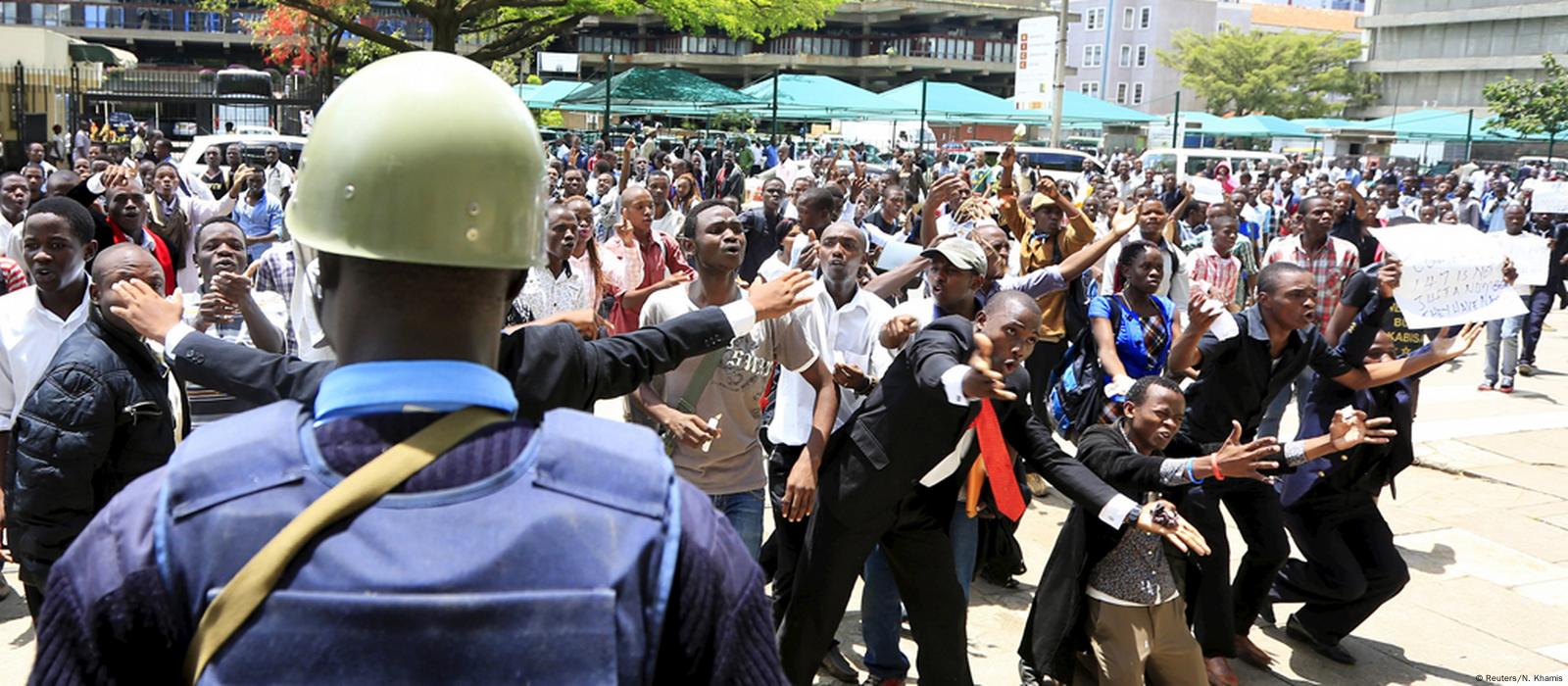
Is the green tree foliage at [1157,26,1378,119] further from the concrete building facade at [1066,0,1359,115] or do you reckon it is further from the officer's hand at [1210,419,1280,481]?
the officer's hand at [1210,419,1280,481]

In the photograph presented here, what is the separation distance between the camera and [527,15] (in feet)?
73.9

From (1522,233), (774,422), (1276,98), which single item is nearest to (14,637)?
(774,422)

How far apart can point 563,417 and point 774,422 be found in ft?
12.0

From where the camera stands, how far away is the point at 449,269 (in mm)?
1362

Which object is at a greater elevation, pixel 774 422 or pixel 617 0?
pixel 617 0

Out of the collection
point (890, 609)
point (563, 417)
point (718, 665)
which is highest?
point (563, 417)

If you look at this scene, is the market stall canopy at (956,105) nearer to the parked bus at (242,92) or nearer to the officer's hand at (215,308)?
the parked bus at (242,92)

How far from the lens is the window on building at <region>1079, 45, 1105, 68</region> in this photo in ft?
271

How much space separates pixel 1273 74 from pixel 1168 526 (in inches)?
2745

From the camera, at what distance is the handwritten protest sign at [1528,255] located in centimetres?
1130

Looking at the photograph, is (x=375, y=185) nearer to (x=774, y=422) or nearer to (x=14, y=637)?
(x=774, y=422)

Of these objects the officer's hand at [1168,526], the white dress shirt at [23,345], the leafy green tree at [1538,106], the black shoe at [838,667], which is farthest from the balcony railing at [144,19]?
the officer's hand at [1168,526]

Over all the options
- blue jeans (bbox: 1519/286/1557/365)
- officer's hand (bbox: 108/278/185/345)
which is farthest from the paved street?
officer's hand (bbox: 108/278/185/345)

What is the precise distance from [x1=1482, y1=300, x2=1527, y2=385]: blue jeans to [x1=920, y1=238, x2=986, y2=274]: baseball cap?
8.70 m
